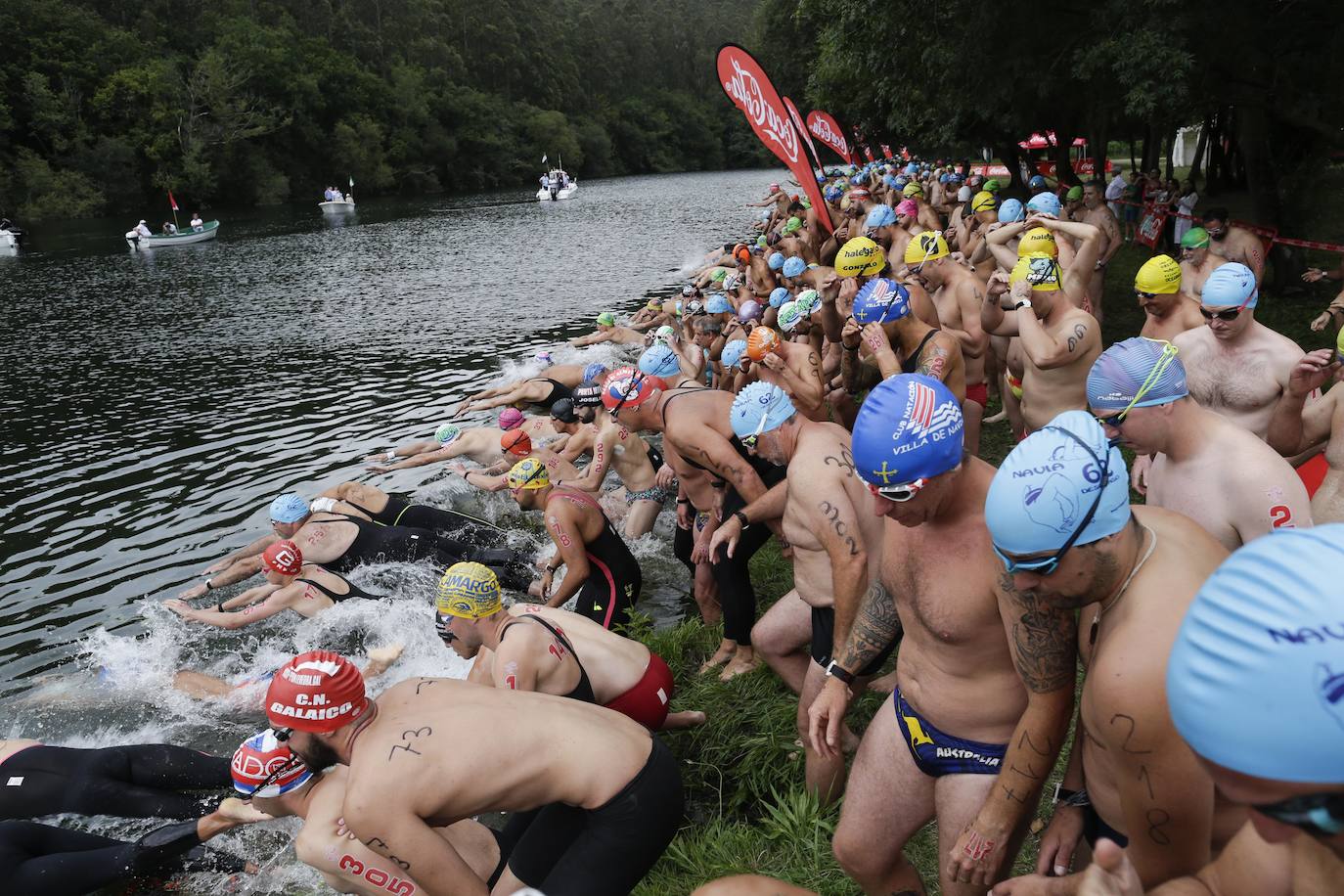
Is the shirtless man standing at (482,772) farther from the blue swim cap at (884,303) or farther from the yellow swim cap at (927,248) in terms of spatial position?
the yellow swim cap at (927,248)

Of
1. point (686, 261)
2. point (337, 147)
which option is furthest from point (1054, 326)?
point (337, 147)

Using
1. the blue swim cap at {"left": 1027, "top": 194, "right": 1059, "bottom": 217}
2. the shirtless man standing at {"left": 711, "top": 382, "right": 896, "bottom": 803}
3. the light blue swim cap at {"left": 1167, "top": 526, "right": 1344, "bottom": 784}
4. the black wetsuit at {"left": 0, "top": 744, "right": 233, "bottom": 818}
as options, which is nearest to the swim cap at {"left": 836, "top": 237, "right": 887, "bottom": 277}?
the blue swim cap at {"left": 1027, "top": 194, "right": 1059, "bottom": 217}

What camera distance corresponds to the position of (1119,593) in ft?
7.04

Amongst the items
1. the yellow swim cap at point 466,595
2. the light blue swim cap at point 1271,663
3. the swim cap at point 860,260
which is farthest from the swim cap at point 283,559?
the light blue swim cap at point 1271,663

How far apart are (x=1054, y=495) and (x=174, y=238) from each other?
46919 millimetres

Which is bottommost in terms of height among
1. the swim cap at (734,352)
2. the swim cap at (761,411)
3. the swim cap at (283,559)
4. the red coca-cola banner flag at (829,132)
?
the swim cap at (283,559)

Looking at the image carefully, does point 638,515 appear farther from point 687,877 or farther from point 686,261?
point 686,261

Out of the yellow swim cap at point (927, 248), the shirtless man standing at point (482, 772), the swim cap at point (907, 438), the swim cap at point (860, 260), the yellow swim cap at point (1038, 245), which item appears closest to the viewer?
the swim cap at point (907, 438)

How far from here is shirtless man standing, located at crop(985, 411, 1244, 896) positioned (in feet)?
6.57

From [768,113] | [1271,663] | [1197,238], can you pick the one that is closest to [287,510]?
[768,113]

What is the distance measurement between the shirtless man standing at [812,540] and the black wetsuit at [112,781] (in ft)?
12.8

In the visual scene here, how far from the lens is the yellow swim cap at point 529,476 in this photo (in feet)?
23.4

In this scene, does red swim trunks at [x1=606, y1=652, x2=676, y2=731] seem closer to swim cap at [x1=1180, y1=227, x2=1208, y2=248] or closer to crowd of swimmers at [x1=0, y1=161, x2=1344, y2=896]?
crowd of swimmers at [x1=0, y1=161, x2=1344, y2=896]

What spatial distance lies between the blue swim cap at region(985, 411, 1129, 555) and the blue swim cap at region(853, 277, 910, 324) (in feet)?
13.0
